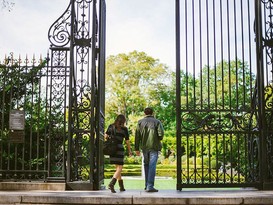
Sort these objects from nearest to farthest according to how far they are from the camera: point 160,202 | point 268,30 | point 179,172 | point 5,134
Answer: point 160,202
point 179,172
point 268,30
point 5,134

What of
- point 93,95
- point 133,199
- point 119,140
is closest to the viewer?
point 133,199

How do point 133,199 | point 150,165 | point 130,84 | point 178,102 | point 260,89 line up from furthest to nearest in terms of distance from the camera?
point 130,84, point 260,89, point 178,102, point 150,165, point 133,199

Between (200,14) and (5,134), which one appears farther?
(5,134)

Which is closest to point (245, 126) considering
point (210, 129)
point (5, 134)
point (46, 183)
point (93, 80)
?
point (210, 129)

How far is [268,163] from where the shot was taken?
9312 mm

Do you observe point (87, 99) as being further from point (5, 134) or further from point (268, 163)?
point (268, 163)

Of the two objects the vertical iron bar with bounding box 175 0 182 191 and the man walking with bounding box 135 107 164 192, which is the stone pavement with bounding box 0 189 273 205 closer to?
the man walking with bounding box 135 107 164 192

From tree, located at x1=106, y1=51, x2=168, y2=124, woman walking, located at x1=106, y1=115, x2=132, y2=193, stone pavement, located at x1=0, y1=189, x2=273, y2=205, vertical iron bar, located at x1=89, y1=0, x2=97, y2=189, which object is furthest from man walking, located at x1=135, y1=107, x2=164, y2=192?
tree, located at x1=106, y1=51, x2=168, y2=124

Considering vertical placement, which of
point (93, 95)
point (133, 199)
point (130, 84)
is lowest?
point (133, 199)

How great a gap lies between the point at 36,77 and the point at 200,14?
12.8 feet

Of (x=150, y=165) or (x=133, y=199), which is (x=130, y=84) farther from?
(x=133, y=199)

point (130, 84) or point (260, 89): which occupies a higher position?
point (130, 84)

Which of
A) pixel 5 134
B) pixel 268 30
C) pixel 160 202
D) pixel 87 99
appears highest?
pixel 268 30

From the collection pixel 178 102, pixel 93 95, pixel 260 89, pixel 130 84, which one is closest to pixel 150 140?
pixel 178 102
